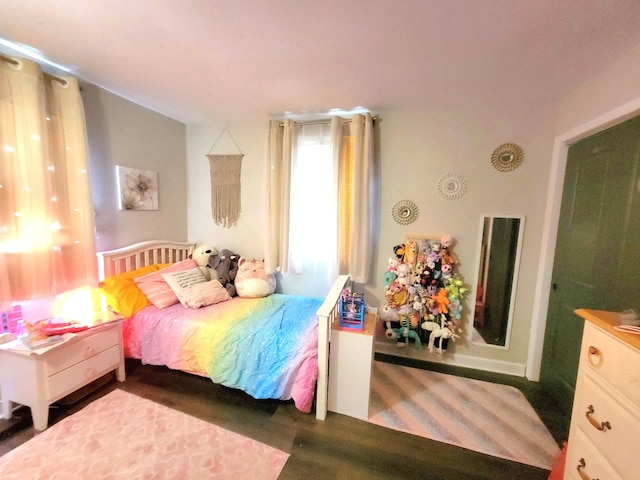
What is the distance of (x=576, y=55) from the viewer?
1.49 m

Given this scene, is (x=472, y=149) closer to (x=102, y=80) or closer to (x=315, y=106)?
(x=315, y=106)

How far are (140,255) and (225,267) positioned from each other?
820 millimetres

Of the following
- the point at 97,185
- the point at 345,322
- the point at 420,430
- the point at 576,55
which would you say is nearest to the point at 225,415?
the point at 345,322

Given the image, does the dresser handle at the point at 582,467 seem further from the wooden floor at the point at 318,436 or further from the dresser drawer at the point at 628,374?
the wooden floor at the point at 318,436

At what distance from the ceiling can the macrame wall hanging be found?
0.81 meters

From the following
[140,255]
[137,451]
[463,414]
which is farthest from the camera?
[140,255]

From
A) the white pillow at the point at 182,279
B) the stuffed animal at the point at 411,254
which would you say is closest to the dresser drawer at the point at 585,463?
the stuffed animal at the point at 411,254

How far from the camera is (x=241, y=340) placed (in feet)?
6.13

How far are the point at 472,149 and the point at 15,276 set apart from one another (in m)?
3.61

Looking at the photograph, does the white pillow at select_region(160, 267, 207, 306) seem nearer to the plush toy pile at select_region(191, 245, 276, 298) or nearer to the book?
the plush toy pile at select_region(191, 245, 276, 298)

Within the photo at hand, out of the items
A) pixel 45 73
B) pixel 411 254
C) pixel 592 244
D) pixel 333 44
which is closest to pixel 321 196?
pixel 411 254

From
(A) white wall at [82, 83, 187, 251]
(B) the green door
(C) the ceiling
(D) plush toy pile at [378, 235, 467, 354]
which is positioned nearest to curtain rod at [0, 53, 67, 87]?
(C) the ceiling

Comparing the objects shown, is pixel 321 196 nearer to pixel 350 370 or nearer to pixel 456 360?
pixel 350 370

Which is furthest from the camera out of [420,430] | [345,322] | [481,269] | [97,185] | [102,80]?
[481,269]
